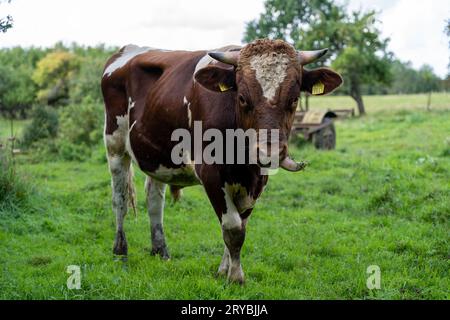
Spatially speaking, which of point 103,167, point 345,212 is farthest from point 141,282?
point 103,167

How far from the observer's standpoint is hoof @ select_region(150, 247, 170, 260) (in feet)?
19.5

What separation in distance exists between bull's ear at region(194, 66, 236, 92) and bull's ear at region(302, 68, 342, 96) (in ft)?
2.09

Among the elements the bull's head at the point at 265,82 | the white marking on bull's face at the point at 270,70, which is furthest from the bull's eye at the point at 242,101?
the white marking on bull's face at the point at 270,70

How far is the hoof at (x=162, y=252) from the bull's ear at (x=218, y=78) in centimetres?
237

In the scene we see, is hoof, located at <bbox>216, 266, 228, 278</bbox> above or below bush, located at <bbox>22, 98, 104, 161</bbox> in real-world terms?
below

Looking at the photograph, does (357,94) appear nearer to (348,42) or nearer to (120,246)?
(348,42)

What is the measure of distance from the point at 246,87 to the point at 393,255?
3015 mm

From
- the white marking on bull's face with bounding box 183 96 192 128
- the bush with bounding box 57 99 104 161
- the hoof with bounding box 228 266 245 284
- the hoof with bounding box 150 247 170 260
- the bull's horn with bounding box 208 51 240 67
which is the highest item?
the bull's horn with bounding box 208 51 240 67

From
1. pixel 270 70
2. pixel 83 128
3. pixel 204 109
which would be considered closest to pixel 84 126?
pixel 83 128

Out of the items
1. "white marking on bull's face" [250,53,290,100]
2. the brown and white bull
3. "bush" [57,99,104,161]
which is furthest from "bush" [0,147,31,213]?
"bush" [57,99,104,161]

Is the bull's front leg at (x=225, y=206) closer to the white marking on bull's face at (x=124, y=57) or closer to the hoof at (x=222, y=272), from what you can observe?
the hoof at (x=222, y=272)

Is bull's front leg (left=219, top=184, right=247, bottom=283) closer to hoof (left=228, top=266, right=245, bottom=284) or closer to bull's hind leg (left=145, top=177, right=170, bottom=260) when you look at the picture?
hoof (left=228, top=266, right=245, bottom=284)

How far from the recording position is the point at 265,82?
398 centimetres

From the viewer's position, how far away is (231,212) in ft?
15.2
